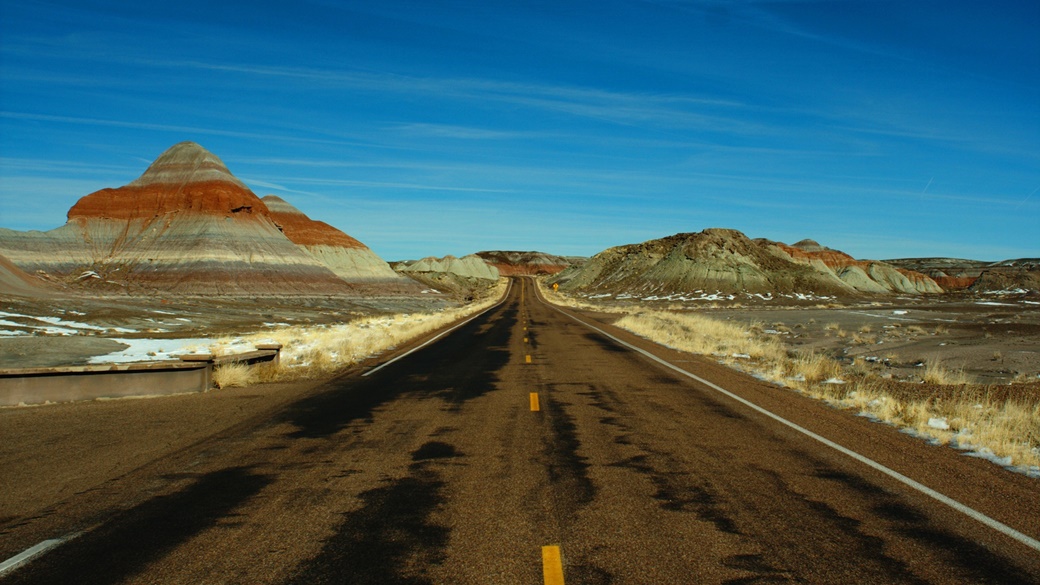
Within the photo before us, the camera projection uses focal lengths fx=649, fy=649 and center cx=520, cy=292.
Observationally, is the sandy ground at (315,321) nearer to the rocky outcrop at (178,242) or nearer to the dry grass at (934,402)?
the dry grass at (934,402)

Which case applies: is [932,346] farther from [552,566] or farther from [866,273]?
[866,273]

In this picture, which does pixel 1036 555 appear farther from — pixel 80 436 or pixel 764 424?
pixel 80 436

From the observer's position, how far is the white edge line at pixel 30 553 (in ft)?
13.7

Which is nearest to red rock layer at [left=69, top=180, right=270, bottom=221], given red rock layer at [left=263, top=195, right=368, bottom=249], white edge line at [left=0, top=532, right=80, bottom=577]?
red rock layer at [left=263, top=195, right=368, bottom=249]

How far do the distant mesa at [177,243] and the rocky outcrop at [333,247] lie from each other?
64.2 ft

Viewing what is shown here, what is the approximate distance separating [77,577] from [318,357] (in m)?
12.4

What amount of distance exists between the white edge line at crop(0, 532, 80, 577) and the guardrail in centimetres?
717

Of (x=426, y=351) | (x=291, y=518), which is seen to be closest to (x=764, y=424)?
(x=291, y=518)

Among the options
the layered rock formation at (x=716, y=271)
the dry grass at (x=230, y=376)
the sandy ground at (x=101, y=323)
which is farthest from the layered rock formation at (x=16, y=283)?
the layered rock formation at (x=716, y=271)

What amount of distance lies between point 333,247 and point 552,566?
12004cm

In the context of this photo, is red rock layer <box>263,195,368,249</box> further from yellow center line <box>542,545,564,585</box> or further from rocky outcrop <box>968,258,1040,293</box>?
yellow center line <box>542,545,564,585</box>

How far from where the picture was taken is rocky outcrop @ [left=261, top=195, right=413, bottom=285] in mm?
115438

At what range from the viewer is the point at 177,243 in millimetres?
83062

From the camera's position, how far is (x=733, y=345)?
21438 millimetres
